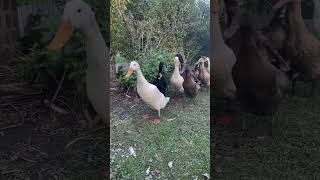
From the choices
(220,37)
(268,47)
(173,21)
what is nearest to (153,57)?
(173,21)

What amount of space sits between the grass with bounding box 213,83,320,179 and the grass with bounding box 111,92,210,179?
1128 millimetres

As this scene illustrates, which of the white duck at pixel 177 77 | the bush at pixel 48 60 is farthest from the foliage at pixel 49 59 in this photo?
the white duck at pixel 177 77

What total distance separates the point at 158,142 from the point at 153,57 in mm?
403

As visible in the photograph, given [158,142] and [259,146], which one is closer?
[158,142]

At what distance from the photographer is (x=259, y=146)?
4.14 meters

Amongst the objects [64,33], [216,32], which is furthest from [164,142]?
[216,32]

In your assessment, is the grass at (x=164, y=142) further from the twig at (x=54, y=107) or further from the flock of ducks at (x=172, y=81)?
the twig at (x=54, y=107)

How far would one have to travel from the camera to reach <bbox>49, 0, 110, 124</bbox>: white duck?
3.22 metres

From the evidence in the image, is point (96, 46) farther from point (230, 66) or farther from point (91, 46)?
point (230, 66)

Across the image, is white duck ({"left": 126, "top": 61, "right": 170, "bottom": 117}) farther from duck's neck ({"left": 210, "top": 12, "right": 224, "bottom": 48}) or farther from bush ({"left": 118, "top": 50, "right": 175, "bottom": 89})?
duck's neck ({"left": 210, "top": 12, "right": 224, "bottom": 48})

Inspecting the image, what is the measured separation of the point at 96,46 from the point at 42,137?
1044 mm

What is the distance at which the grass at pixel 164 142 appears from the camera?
98.3 inches

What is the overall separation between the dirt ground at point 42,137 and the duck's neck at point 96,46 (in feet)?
2.20

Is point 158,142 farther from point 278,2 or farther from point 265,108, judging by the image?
point 278,2
